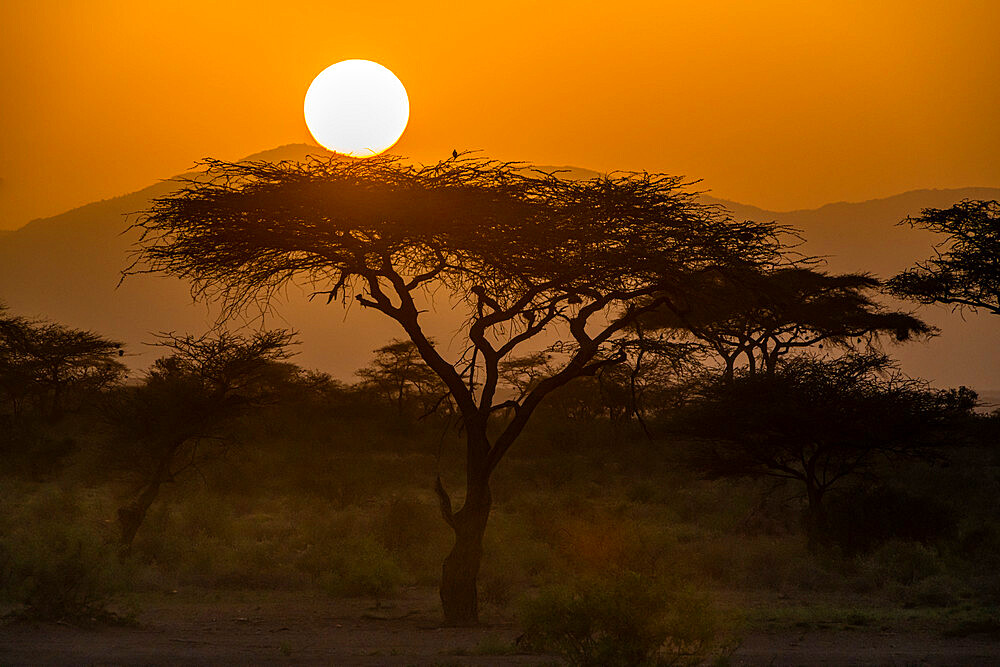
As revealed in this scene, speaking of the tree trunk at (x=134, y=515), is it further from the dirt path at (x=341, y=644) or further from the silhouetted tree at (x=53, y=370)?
the silhouetted tree at (x=53, y=370)

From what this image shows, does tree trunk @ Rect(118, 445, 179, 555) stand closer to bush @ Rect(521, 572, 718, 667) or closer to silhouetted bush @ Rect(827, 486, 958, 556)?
bush @ Rect(521, 572, 718, 667)

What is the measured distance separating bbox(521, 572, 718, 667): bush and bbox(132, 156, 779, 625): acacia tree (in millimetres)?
4206

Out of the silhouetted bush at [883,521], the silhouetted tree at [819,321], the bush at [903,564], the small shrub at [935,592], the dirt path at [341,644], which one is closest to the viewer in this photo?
the dirt path at [341,644]

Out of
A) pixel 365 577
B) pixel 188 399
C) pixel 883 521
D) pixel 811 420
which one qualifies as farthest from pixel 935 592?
pixel 188 399

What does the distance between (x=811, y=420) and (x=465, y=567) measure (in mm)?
11828

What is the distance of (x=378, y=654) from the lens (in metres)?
11.2

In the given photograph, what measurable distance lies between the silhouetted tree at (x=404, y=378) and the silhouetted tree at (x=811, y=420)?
99.6 feet

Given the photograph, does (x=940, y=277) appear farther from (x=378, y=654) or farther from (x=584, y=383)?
(x=378, y=654)

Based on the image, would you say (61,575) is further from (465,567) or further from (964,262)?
(964,262)

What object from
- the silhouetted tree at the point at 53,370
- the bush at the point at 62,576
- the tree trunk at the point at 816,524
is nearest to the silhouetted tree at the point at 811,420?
the tree trunk at the point at 816,524

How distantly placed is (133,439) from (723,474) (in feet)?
44.1

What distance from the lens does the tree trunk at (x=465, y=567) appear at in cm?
1395

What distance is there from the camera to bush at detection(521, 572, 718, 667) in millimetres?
9391

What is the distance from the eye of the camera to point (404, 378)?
55.7 metres
